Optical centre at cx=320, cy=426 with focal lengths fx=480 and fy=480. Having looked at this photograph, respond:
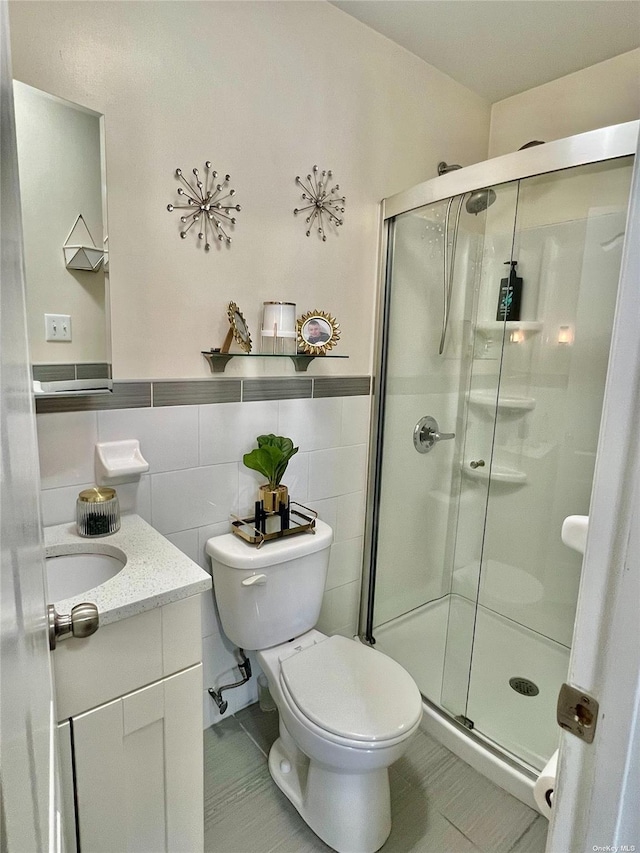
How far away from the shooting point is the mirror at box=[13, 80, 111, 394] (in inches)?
44.1

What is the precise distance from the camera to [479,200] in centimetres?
167

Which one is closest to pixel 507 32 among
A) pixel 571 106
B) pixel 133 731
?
pixel 571 106

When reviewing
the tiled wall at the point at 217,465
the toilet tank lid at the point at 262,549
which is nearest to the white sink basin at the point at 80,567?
the tiled wall at the point at 217,465

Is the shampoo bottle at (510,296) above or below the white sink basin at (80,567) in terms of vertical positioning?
above

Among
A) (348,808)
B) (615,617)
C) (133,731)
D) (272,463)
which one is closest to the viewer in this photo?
(615,617)

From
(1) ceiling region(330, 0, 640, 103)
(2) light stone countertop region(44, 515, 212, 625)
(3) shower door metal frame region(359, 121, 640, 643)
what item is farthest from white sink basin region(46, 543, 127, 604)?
(1) ceiling region(330, 0, 640, 103)

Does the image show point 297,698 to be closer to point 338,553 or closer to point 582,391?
point 338,553

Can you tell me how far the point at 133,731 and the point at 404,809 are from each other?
925 millimetres

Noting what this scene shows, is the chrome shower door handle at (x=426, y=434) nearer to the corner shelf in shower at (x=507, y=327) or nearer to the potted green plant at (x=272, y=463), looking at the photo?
the corner shelf in shower at (x=507, y=327)

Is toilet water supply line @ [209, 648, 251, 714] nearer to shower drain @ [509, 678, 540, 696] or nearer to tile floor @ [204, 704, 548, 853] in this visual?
tile floor @ [204, 704, 548, 853]

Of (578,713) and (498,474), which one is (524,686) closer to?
(498,474)

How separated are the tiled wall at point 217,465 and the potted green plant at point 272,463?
71 mm

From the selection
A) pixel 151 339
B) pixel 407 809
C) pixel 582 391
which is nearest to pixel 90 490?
pixel 151 339

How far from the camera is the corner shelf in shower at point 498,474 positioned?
195cm
